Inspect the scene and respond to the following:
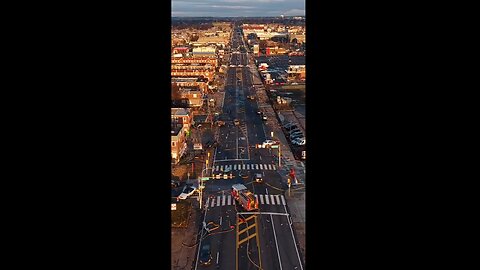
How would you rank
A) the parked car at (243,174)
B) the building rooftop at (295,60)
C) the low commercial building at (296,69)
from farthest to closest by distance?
1. the building rooftop at (295,60)
2. the low commercial building at (296,69)
3. the parked car at (243,174)

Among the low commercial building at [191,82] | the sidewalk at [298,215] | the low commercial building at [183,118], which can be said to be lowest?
the sidewalk at [298,215]

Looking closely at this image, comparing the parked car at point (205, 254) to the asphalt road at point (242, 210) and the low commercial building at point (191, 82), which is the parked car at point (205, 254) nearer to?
the asphalt road at point (242, 210)

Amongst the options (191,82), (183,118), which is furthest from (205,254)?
(191,82)

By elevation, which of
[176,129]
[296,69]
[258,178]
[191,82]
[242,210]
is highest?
[296,69]

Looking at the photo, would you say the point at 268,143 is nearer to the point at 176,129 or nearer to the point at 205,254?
the point at 176,129

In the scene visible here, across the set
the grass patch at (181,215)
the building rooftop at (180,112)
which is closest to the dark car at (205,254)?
the grass patch at (181,215)

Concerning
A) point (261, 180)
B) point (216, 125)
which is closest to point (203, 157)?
point (261, 180)
